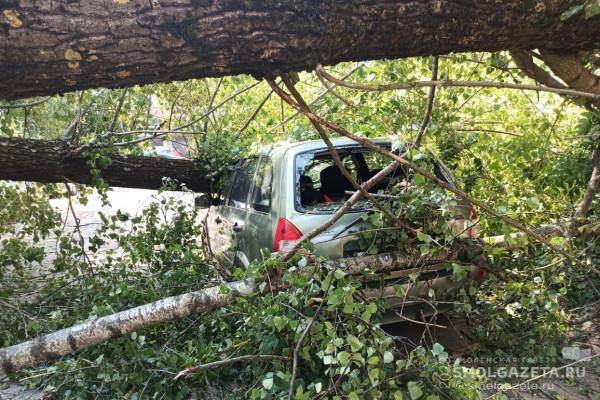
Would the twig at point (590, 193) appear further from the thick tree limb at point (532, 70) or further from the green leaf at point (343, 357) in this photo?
the green leaf at point (343, 357)

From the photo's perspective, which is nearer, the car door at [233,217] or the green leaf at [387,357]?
the green leaf at [387,357]

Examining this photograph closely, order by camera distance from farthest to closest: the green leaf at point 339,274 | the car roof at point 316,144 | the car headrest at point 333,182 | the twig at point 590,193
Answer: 1. the car headrest at point 333,182
2. the car roof at point 316,144
3. the twig at point 590,193
4. the green leaf at point 339,274

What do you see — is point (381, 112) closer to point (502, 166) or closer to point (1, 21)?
point (502, 166)

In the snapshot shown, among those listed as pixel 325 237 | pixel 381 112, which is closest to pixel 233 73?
pixel 325 237

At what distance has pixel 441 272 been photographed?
11.3ft

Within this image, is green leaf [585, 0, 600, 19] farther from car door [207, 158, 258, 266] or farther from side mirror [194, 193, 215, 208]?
side mirror [194, 193, 215, 208]

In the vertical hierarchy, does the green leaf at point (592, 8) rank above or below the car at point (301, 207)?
above

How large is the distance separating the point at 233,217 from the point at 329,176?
1.07m

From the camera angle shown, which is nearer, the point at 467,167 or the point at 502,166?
the point at 467,167

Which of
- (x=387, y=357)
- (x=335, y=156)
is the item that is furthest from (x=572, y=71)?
(x=387, y=357)

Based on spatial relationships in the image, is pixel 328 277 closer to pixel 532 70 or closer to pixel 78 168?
pixel 532 70

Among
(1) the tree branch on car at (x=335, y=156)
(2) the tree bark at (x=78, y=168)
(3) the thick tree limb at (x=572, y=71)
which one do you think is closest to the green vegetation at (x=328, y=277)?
(1) the tree branch on car at (x=335, y=156)

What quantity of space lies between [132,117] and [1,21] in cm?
419

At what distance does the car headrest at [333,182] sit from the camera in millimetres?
4328
